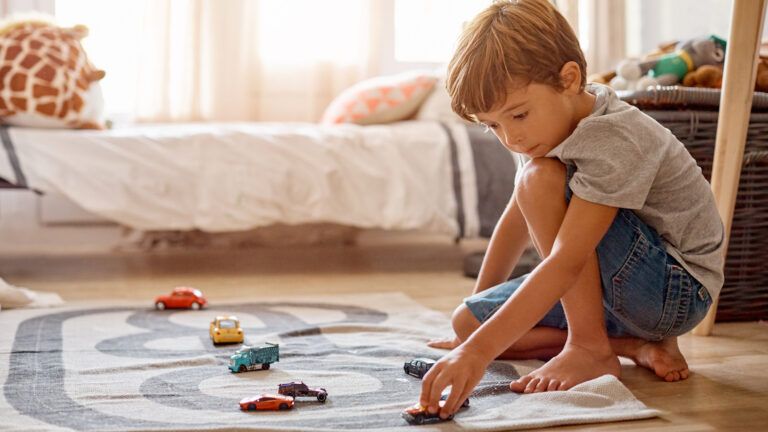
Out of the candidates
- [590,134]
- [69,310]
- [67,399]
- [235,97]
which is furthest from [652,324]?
[235,97]

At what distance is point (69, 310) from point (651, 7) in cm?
229

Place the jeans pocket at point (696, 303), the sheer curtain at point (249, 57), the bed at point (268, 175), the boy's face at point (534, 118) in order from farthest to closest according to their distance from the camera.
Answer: the sheer curtain at point (249, 57) → the bed at point (268, 175) → the jeans pocket at point (696, 303) → the boy's face at point (534, 118)

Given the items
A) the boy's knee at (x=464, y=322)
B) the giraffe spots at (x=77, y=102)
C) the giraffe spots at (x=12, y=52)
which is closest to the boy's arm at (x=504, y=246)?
the boy's knee at (x=464, y=322)

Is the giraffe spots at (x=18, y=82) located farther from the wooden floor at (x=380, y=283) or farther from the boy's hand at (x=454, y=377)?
the boy's hand at (x=454, y=377)

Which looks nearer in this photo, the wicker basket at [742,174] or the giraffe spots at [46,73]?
the wicker basket at [742,174]

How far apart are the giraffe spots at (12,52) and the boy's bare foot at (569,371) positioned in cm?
157

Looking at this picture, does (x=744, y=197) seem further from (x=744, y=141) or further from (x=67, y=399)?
(x=67, y=399)

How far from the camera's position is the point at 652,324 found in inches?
46.1

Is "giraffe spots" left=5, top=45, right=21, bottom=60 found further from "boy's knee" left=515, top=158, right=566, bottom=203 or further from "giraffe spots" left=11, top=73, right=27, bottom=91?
"boy's knee" left=515, top=158, right=566, bottom=203

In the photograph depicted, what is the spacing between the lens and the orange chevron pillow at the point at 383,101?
2418 millimetres

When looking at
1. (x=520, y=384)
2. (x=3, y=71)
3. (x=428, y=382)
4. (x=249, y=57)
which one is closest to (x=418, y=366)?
(x=520, y=384)

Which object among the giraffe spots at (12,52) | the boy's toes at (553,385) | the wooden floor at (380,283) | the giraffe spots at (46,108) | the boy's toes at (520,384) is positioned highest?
the giraffe spots at (12,52)

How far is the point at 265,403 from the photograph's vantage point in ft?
3.41

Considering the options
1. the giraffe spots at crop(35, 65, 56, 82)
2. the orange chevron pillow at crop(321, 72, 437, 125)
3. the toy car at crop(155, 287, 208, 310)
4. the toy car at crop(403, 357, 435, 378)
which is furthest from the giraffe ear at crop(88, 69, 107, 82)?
the toy car at crop(403, 357, 435, 378)
